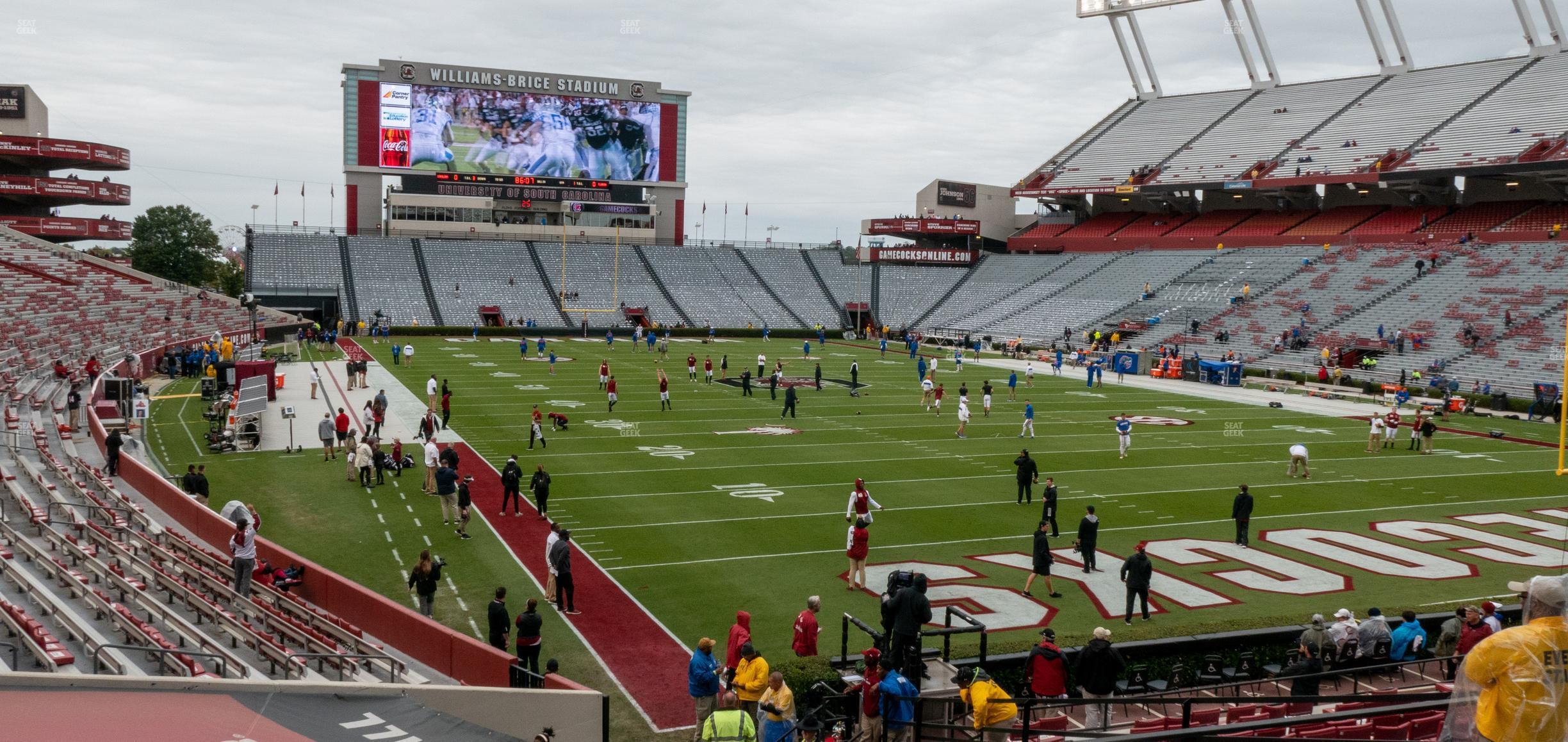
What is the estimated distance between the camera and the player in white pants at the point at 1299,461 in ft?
75.7

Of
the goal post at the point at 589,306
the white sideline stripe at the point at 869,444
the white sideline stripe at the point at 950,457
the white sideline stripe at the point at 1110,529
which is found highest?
the goal post at the point at 589,306

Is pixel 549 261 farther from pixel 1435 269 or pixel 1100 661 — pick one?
pixel 1100 661

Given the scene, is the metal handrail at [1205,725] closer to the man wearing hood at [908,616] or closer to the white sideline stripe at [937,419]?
the man wearing hood at [908,616]

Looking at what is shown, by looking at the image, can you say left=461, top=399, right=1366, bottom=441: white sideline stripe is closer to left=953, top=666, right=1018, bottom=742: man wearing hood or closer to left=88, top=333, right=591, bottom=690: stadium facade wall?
left=88, top=333, right=591, bottom=690: stadium facade wall

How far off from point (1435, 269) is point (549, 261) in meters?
47.7

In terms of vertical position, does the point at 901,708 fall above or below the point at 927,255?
below

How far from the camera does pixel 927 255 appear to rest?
77.4 meters

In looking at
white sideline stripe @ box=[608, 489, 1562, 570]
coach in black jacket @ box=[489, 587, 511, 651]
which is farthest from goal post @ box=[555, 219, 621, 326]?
coach in black jacket @ box=[489, 587, 511, 651]

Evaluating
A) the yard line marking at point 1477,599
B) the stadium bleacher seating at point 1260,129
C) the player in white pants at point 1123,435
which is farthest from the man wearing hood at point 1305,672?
the stadium bleacher seating at point 1260,129

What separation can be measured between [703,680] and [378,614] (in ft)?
13.5

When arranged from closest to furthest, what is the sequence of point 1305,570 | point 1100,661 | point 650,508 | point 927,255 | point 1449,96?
point 1100,661 < point 1305,570 < point 650,508 < point 1449,96 < point 927,255

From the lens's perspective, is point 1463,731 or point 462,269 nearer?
point 1463,731

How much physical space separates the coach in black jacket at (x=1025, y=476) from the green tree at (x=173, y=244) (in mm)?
75570

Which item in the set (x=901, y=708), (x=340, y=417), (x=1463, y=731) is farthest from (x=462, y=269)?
(x=1463, y=731)
